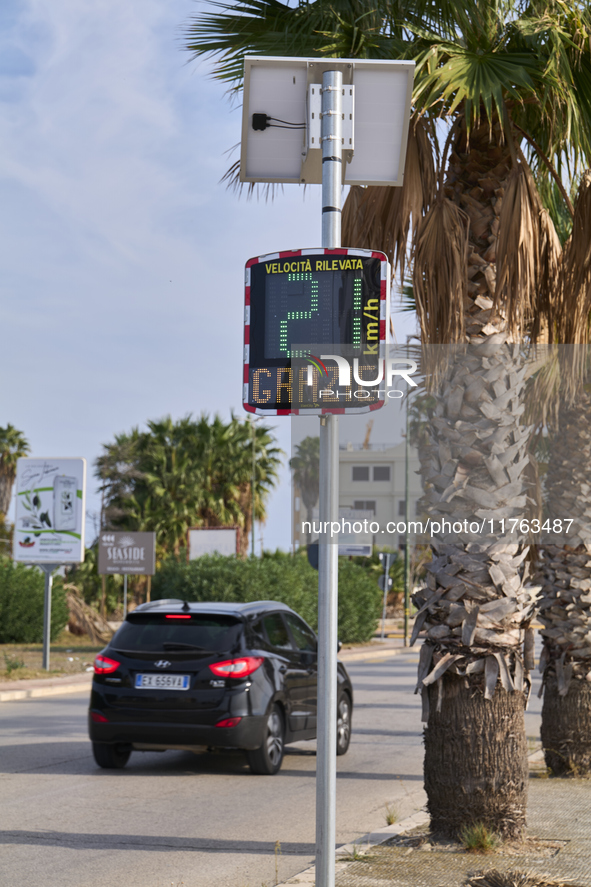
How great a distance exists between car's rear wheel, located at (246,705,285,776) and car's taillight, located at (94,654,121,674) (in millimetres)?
1620

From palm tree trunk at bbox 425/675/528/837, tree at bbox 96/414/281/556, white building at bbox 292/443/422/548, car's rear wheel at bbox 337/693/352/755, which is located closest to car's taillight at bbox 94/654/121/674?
white building at bbox 292/443/422/548

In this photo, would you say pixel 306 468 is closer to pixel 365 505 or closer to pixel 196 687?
pixel 365 505

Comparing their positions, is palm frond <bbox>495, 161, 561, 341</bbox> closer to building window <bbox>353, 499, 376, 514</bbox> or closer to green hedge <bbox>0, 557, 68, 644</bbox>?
building window <bbox>353, 499, 376, 514</bbox>

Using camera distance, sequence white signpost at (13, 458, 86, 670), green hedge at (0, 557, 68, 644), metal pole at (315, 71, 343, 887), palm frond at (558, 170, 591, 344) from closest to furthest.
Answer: metal pole at (315, 71, 343, 887), palm frond at (558, 170, 591, 344), white signpost at (13, 458, 86, 670), green hedge at (0, 557, 68, 644)

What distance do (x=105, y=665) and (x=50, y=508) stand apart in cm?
1413

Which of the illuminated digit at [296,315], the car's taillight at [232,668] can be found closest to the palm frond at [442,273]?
the illuminated digit at [296,315]

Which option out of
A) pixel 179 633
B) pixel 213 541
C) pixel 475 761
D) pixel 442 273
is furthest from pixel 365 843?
pixel 213 541

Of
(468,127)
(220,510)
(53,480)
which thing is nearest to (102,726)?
(468,127)

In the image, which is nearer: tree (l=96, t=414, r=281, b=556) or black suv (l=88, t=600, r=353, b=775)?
black suv (l=88, t=600, r=353, b=775)

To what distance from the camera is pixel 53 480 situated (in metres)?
23.6

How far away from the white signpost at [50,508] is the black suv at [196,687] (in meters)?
13.3

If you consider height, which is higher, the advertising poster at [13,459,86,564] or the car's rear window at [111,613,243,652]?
the advertising poster at [13,459,86,564]

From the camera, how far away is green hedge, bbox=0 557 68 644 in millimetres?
28328

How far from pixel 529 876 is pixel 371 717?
10.9 meters
